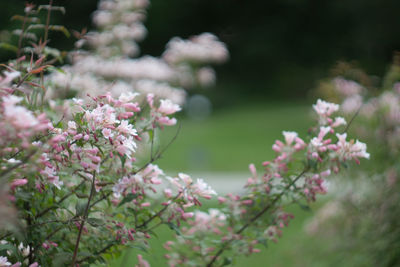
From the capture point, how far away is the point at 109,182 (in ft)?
4.96

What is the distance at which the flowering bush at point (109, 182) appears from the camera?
1294 mm

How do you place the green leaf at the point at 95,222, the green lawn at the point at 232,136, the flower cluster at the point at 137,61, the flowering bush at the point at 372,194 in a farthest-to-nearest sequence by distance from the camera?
the green lawn at the point at 232,136 → the flower cluster at the point at 137,61 → the flowering bush at the point at 372,194 → the green leaf at the point at 95,222

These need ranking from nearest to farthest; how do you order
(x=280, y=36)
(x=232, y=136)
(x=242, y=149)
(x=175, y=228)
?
Answer: (x=175, y=228)
(x=242, y=149)
(x=232, y=136)
(x=280, y=36)

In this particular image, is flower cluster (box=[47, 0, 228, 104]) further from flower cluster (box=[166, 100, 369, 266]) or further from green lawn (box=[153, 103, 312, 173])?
green lawn (box=[153, 103, 312, 173])

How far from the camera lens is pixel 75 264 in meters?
1.54

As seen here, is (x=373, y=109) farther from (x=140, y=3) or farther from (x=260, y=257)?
(x=140, y=3)

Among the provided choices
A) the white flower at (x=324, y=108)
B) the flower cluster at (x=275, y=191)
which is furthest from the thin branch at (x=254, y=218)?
the white flower at (x=324, y=108)

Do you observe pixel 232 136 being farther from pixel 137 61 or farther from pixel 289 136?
pixel 289 136

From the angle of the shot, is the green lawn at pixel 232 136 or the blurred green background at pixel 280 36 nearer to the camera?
the green lawn at pixel 232 136

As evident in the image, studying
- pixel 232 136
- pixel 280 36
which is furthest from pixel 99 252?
pixel 280 36

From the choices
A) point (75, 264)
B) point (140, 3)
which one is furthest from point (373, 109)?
point (75, 264)

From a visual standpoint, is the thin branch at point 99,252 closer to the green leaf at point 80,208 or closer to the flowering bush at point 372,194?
the green leaf at point 80,208

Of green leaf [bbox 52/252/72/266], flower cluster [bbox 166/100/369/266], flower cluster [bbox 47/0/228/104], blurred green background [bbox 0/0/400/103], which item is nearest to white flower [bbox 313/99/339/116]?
flower cluster [bbox 166/100/369/266]

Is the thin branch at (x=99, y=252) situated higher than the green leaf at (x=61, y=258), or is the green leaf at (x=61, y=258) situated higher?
the thin branch at (x=99, y=252)
